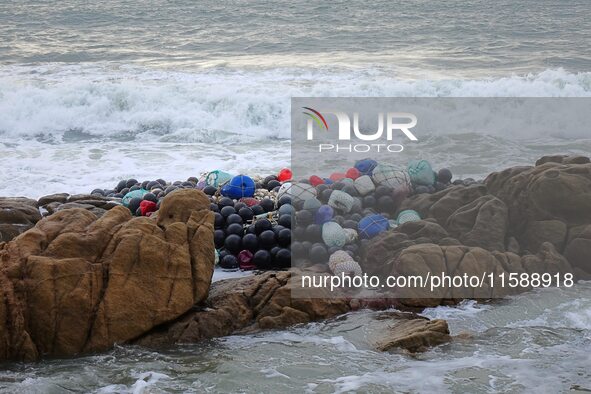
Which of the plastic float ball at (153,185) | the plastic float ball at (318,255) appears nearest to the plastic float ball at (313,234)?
the plastic float ball at (318,255)

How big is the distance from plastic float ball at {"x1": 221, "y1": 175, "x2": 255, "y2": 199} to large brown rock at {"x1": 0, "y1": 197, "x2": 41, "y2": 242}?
2.59 metres

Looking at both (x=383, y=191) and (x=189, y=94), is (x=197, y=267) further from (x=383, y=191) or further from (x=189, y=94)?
(x=189, y=94)

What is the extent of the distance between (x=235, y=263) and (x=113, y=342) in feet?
8.26

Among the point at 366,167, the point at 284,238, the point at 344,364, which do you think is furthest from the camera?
the point at 366,167

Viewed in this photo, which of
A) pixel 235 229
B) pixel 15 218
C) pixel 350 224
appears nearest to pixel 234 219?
pixel 235 229

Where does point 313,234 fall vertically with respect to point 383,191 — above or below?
below

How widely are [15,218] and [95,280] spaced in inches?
135

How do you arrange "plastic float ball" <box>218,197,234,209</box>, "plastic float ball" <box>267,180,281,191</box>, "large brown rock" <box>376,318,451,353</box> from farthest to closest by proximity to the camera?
"plastic float ball" <box>267,180,281,191</box>, "plastic float ball" <box>218,197,234,209</box>, "large brown rock" <box>376,318,451,353</box>

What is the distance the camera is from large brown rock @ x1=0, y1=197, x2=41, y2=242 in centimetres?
1009

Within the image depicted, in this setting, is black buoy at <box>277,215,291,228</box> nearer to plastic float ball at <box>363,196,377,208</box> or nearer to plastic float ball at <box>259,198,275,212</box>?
plastic float ball at <box>259,198,275,212</box>

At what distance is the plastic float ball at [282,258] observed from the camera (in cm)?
956

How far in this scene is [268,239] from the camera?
9711 millimetres

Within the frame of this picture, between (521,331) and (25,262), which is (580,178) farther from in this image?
(25,262)

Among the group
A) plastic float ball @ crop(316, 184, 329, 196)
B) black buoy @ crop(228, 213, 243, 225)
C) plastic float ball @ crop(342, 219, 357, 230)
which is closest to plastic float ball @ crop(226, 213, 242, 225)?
black buoy @ crop(228, 213, 243, 225)
